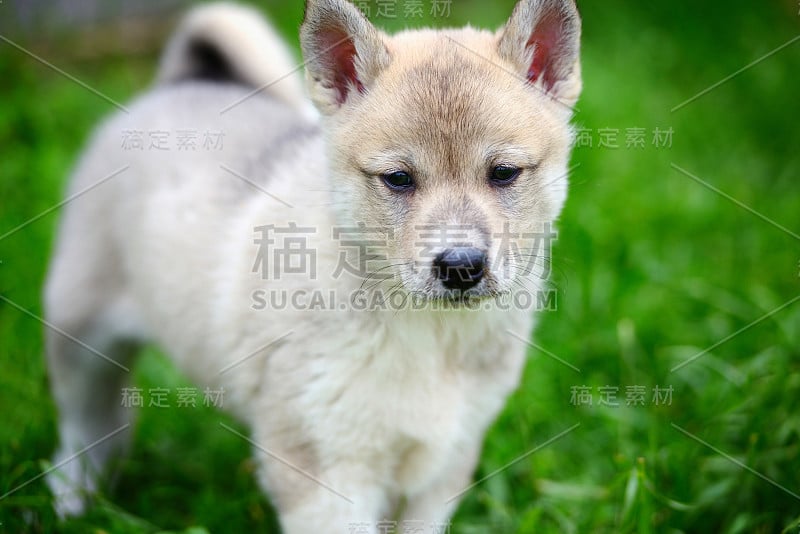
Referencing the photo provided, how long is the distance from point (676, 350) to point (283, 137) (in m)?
2.30

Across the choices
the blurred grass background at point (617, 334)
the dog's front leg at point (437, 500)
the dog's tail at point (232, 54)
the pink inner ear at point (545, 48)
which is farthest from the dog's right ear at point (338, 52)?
the dog's front leg at point (437, 500)

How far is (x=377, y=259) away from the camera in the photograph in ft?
9.07

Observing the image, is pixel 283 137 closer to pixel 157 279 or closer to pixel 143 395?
pixel 157 279

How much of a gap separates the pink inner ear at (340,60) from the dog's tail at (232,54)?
1244mm

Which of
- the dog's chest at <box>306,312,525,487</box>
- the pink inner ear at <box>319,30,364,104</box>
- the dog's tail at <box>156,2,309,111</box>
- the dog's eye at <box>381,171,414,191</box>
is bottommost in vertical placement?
the dog's chest at <box>306,312,525,487</box>

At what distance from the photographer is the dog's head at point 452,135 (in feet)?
8.53

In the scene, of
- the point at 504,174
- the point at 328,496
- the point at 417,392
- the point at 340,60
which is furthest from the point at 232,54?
the point at 328,496

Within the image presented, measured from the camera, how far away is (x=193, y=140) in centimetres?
361

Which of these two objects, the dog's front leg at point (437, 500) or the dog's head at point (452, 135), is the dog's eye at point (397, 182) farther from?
the dog's front leg at point (437, 500)

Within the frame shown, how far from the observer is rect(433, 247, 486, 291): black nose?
2498mm

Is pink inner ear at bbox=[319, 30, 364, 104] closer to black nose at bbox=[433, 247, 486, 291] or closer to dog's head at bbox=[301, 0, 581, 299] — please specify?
dog's head at bbox=[301, 0, 581, 299]

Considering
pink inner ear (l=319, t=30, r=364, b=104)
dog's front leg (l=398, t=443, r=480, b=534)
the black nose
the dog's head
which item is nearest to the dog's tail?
pink inner ear (l=319, t=30, r=364, b=104)

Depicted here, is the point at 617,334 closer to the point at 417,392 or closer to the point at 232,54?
the point at 417,392

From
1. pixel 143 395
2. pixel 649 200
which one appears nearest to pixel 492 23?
pixel 649 200
